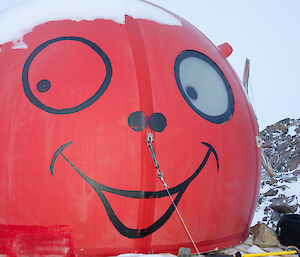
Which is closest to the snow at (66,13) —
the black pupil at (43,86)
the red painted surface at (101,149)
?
the red painted surface at (101,149)

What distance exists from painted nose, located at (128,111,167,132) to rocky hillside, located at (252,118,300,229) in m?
3.53

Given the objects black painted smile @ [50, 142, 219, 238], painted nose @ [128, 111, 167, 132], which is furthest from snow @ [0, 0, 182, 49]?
black painted smile @ [50, 142, 219, 238]

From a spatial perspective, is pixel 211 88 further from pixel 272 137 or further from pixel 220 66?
pixel 272 137

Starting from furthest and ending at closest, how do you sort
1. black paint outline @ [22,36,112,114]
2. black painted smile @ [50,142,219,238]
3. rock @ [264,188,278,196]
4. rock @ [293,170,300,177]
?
rock @ [293,170,300,177] < rock @ [264,188,278,196] < black paint outline @ [22,36,112,114] < black painted smile @ [50,142,219,238]

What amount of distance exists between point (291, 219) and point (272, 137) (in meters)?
20.8

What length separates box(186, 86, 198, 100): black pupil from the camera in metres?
3.62

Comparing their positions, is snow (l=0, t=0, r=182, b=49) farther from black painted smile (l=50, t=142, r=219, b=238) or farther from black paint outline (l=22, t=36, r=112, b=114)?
black painted smile (l=50, t=142, r=219, b=238)

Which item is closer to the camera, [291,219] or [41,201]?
[41,201]

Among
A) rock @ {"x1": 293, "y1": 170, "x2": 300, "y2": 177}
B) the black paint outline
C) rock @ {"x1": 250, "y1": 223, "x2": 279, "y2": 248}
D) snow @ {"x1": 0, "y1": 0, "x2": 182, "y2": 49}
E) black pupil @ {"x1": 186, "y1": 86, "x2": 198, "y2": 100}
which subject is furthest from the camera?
rock @ {"x1": 293, "y1": 170, "x2": 300, "y2": 177}

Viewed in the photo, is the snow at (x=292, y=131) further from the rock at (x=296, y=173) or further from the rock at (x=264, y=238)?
the rock at (x=264, y=238)

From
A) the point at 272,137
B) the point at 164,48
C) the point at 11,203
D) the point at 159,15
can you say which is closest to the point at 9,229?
the point at 11,203

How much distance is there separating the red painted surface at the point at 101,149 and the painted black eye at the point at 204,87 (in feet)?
0.39

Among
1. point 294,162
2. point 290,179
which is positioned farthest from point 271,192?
point 294,162

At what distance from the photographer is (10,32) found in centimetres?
378
